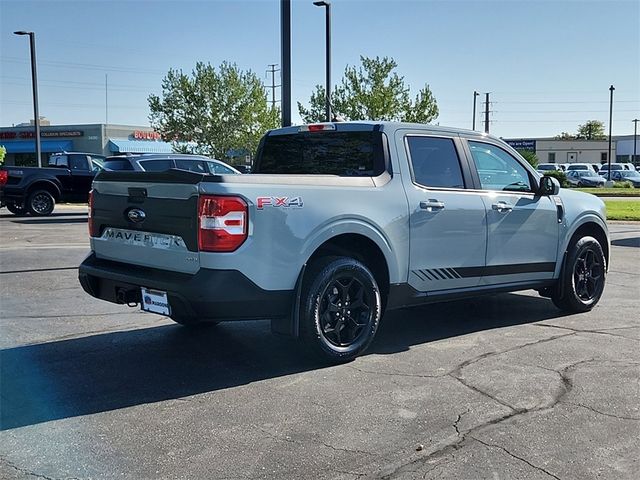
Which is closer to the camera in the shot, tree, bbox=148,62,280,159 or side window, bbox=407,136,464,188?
side window, bbox=407,136,464,188

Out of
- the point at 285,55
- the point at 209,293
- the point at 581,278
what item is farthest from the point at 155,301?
the point at 285,55

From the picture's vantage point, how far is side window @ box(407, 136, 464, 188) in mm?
5927

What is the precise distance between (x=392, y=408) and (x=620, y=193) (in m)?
35.4

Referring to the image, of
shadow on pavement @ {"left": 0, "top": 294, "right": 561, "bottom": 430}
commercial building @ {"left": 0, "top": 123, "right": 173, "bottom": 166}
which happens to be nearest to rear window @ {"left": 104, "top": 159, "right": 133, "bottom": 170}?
shadow on pavement @ {"left": 0, "top": 294, "right": 561, "bottom": 430}

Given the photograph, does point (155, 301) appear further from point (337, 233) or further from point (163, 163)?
point (163, 163)

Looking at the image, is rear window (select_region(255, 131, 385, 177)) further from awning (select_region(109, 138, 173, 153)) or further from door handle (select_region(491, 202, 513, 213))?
awning (select_region(109, 138, 173, 153))

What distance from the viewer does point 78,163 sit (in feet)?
67.3

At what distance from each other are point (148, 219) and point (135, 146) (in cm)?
5057

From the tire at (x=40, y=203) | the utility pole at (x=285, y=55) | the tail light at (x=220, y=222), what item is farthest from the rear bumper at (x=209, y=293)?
the tire at (x=40, y=203)

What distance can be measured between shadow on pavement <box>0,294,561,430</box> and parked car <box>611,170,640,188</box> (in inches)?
1769

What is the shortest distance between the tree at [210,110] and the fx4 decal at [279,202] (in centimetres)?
A: 3350

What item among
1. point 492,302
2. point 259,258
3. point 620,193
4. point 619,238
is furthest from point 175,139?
point 259,258

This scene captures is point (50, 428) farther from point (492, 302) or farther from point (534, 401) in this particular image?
point (492, 302)

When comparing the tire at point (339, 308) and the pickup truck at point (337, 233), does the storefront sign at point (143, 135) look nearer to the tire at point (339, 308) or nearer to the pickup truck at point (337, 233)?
the pickup truck at point (337, 233)
